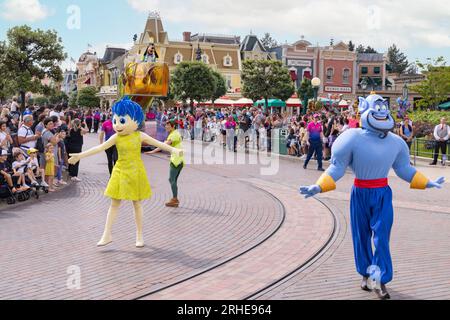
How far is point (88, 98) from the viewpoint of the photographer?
212 ft

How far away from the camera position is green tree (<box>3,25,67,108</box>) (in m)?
27.7

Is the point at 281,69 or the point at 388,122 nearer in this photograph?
the point at 388,122

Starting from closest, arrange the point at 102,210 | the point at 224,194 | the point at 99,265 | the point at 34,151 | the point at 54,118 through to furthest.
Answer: the point at 99,265 → the point at 102,210 → the point at 34,151 → the point at 224,194 → the point at 54,118

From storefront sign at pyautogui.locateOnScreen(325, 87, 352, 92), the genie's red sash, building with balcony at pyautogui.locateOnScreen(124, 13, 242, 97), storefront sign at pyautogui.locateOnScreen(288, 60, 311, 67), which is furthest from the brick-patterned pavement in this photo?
storefront sign at pyautogui.locateOnScreen(325, 87, 352, 92)

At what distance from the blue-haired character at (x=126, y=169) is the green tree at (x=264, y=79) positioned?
32153mm

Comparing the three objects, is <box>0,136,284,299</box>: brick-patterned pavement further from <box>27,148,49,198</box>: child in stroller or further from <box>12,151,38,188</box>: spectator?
<box>12,151,38,188</box>: spectator

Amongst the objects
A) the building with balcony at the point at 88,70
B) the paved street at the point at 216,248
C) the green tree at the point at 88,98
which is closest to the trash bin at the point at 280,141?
the paved street at the point at 216,248

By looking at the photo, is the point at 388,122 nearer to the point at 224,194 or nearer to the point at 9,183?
the point at 224,194

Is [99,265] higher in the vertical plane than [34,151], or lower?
lower

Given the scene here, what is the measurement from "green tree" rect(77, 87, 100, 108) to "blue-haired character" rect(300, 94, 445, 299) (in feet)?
202
